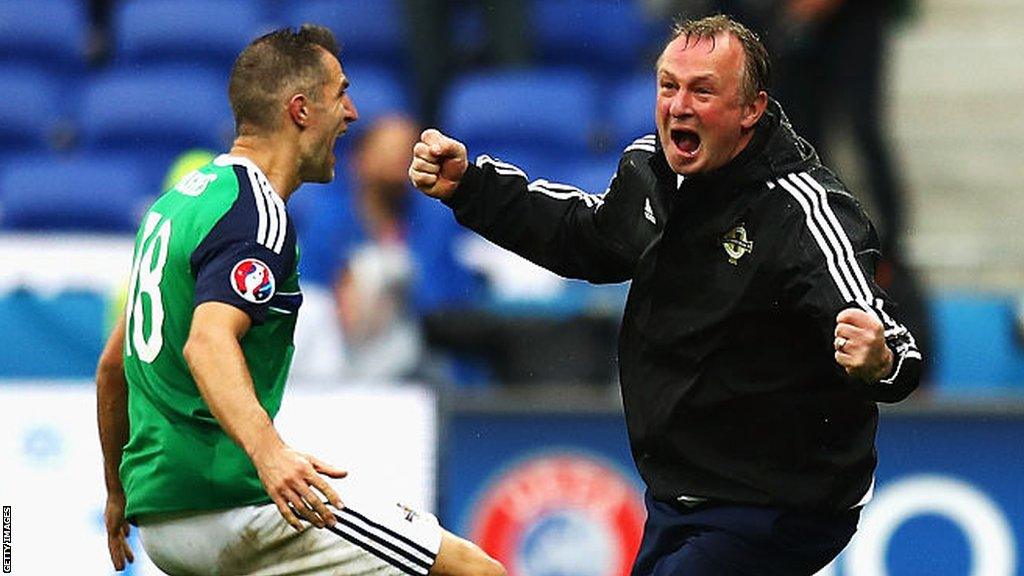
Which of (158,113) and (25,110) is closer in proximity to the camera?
(158,113)

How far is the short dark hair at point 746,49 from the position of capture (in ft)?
17.7

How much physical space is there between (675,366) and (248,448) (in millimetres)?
1124

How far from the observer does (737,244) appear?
5422 millimetres

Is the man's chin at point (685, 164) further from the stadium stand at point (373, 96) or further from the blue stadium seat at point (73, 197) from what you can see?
the blue stadium seat at point (73, 197)

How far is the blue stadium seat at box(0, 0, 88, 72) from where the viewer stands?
1174cm

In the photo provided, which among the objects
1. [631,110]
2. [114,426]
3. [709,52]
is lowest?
[114,426]

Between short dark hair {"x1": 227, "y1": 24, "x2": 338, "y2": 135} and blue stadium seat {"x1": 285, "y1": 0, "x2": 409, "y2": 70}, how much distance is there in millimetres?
5886

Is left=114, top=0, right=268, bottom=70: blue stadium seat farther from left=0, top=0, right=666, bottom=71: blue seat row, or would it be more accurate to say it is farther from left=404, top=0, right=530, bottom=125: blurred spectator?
left=404, top=0, right=530, bottom=125: blurred spectator

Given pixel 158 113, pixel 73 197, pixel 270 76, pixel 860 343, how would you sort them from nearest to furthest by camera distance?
pixel 860 343, pixel 270 76, pixel 73 197, pixel 158 113

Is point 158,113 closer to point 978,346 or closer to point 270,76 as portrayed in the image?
point 978,346

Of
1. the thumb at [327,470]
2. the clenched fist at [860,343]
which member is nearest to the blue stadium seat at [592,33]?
the thumb at [327,470]

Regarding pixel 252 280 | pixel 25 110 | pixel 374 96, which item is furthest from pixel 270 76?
pixel 25 110

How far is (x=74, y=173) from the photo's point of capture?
1102 centimetres

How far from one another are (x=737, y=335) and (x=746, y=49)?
2.30 feet
